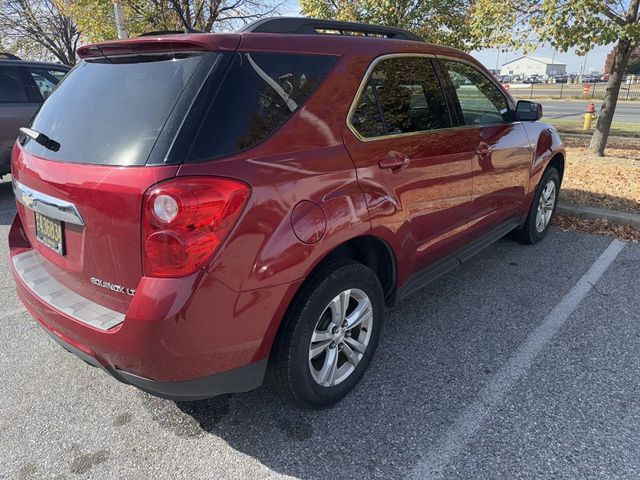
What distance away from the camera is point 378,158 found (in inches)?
97.4

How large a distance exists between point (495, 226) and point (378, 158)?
1822mm

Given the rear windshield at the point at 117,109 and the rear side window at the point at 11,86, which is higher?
the rear windshield at the point at 117,109

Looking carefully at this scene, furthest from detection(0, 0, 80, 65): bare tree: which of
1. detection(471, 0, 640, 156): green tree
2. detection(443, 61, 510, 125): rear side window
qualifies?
detection(443, 61, 510, 125): rear side window

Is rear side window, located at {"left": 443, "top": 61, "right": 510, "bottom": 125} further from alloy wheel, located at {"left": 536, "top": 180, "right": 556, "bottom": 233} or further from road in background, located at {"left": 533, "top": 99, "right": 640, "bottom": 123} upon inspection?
road in background, located at {"left": 533, "top": 99, "right": 640, "bottom": 123}

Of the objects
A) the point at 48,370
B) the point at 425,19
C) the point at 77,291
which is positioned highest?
the point at 425,19

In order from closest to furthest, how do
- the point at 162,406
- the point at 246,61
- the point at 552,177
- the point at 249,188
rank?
the point at 249,188
the point at 246,61
the point at 162,406
the point at 552,177

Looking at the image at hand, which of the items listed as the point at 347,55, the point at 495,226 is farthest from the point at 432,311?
the point at 347,55

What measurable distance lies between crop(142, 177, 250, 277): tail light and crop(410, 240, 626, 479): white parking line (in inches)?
53.3

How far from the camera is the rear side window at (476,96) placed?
132 inches

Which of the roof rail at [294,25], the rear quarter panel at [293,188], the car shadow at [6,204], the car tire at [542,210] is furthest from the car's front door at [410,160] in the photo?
the car shadow at [6,204]

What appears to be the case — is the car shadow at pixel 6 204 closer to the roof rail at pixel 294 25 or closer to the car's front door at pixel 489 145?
the roof rail at pixel 294 25

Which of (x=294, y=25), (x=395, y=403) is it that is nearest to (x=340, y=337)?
(x=395, y=403)

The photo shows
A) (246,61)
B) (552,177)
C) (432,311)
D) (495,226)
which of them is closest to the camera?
(246,61)

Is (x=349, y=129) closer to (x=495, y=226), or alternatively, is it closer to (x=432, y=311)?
(x=432, y=311)
